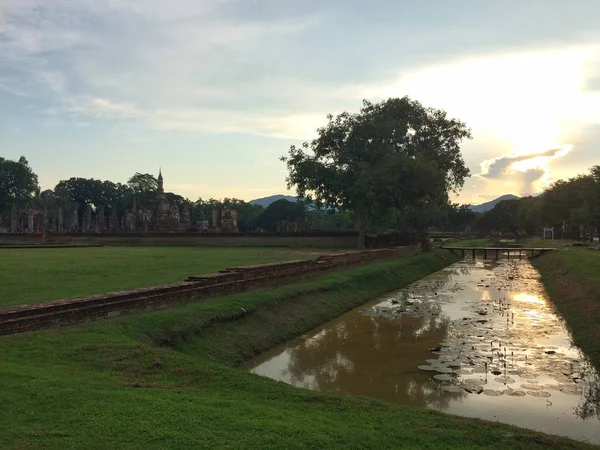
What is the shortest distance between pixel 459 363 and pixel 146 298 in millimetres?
6906

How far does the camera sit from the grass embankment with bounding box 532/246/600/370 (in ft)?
39.4

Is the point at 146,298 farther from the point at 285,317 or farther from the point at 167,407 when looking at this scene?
the point at 167,407

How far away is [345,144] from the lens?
43.4 meters

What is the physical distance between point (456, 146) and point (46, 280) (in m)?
38.3

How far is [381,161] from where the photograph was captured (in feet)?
135

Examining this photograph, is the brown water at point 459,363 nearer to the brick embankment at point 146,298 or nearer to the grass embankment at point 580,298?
the grass embankment at point 580,298

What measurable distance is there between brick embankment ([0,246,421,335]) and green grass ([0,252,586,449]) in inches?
16.2

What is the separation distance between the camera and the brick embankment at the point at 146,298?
9305mm

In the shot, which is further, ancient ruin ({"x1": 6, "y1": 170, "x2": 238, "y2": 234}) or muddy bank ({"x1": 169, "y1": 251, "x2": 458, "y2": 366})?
ancient ruin ({"x1": 6, "y1": 170, "x2": 238, "y2": 234})

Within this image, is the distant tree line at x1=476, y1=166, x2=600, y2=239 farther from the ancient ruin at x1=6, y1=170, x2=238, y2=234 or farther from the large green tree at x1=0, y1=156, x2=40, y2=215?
the large green tree at x1=0, y1=156, x2=40, y2=215

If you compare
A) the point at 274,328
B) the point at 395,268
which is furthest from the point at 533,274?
the point at 274,328

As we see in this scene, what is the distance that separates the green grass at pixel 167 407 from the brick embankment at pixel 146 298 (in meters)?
0.41

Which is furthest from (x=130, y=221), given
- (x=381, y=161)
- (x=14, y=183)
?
(x=381, y=161)

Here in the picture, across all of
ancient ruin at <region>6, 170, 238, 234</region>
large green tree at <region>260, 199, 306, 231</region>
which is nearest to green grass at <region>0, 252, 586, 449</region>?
ancient ruin at <region>6, 170, 238, 234</region>
